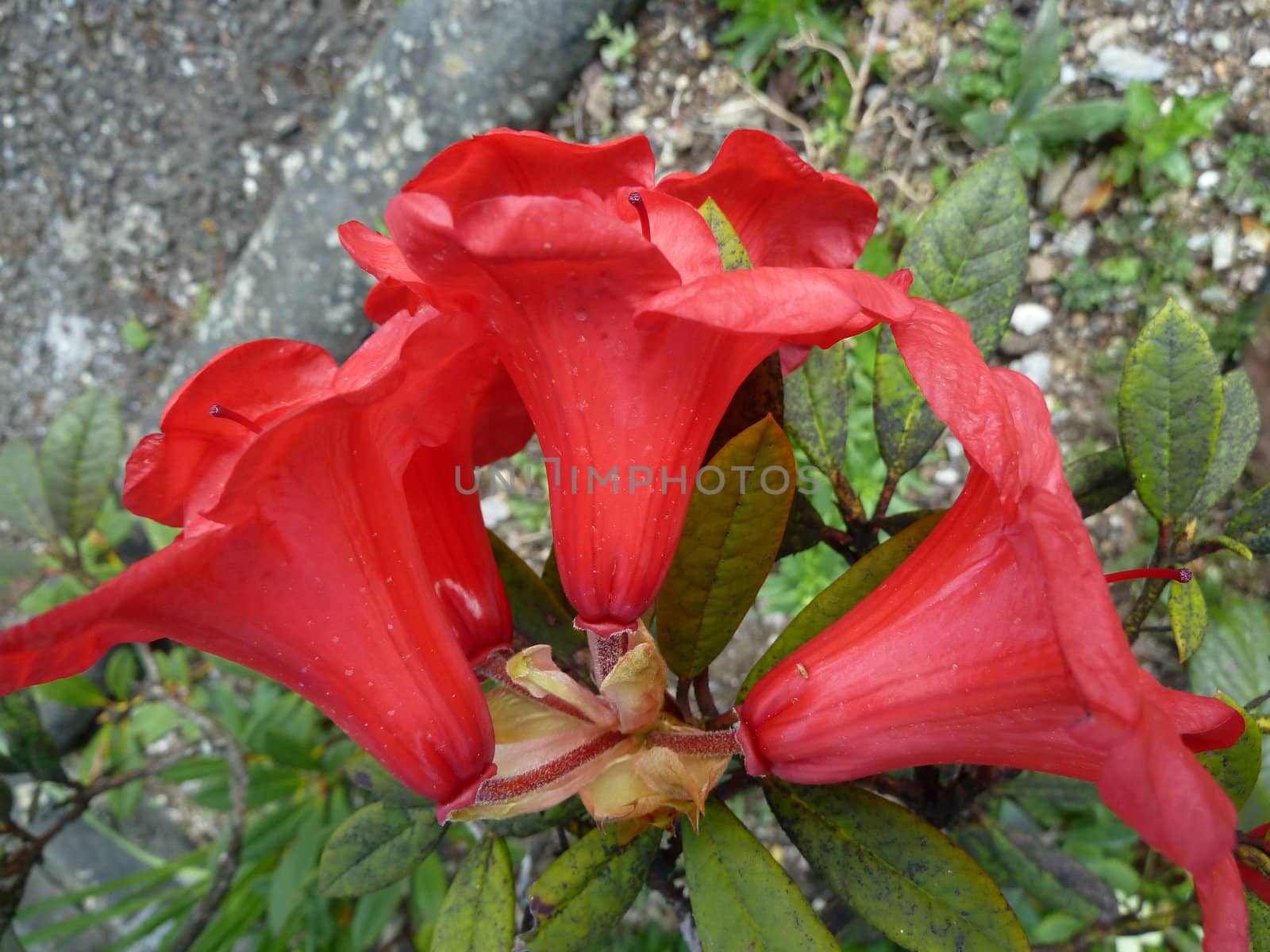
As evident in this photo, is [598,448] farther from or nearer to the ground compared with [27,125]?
nearer to the ground

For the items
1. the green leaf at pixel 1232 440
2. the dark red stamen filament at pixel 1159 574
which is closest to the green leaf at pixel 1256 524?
the green leaf at pixel 1232 440

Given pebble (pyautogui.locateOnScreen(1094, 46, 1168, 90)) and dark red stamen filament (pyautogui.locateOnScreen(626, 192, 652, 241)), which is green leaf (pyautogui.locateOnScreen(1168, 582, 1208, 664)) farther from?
pebble (pyautogui.locateOnScreen(1094, 46, 1168, 90))

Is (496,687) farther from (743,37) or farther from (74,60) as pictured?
(74,60)

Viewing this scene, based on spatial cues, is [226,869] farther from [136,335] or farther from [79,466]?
[136,335]

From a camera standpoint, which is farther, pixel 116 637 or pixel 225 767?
pixel 225 767

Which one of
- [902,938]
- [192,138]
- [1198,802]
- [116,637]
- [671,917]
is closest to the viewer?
[1198,802]

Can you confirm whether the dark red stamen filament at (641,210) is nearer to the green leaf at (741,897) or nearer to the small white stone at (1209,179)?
the green leaf at (741,897)

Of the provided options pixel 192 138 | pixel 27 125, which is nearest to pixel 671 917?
pixel 192 138
